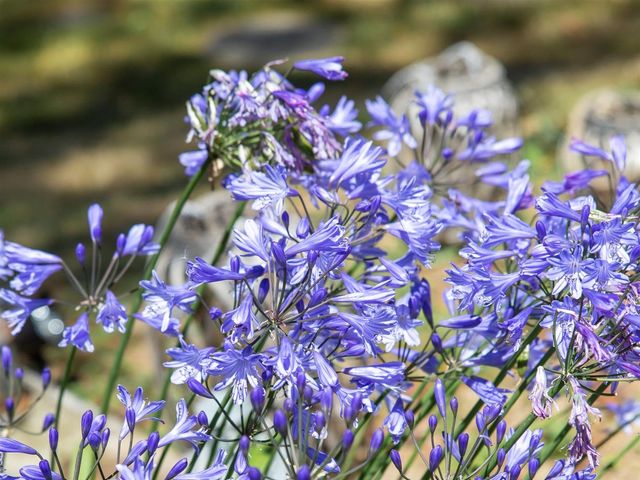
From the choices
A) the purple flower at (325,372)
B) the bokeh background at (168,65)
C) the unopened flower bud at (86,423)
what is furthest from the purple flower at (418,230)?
the bokeh background at (168,65)

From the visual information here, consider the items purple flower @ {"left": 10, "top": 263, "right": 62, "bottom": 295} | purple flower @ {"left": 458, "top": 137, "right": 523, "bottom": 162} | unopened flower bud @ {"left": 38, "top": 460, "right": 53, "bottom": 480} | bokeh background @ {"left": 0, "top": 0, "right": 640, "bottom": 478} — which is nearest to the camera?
unopened flower bud @ {"left": 38, "top": 460, "right": 53, "bottom": 480}

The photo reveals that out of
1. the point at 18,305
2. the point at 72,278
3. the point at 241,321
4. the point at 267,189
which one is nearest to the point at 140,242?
the point at 72,278

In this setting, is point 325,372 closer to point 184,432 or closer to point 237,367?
point 237,367

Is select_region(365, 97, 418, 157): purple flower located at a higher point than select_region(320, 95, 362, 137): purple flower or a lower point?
lower

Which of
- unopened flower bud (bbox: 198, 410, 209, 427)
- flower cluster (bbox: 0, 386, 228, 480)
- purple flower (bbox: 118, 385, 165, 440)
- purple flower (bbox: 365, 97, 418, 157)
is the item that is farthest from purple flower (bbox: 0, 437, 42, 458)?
purple flower (bbox: 365, 97, 418, 157)

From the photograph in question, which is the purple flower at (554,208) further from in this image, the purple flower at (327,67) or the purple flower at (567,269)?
the purple flower at (327,67)

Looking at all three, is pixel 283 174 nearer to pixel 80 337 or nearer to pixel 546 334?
pixel 80 337

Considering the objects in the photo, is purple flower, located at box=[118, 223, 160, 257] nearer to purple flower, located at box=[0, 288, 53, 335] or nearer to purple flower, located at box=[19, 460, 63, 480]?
purple flower, located at box=[0, 288, 53, 335]
